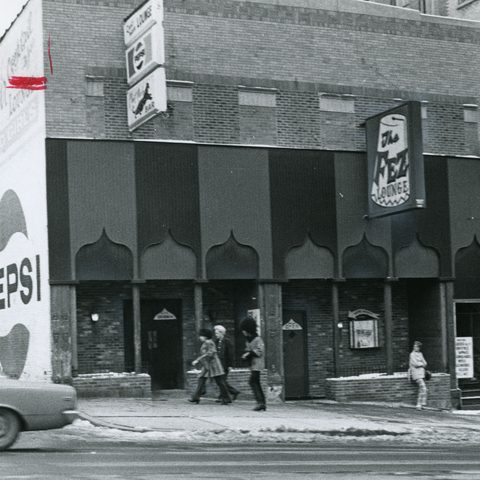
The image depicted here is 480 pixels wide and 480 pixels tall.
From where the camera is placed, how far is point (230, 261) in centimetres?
2270

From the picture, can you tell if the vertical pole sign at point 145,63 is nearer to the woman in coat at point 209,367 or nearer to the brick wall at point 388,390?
the woman in coat at point 209,367

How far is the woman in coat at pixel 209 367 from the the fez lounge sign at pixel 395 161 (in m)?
5.53

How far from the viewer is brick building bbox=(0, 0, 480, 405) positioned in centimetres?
2180

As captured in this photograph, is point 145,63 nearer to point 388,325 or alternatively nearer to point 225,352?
point 225,352

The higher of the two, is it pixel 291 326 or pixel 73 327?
pixel 73 327

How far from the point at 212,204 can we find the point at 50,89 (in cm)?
439

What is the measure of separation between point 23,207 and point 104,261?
9.35 feet

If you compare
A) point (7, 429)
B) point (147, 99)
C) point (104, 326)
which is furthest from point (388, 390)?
point (7, 429)

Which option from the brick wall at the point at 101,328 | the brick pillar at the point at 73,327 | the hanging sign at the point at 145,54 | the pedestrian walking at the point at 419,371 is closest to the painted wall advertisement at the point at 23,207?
the brick pillar at the point at 73,327

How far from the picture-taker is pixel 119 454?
501 inches

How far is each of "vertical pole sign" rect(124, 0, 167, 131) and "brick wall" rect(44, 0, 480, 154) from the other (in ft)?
1.72

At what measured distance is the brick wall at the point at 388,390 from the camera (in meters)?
23.4

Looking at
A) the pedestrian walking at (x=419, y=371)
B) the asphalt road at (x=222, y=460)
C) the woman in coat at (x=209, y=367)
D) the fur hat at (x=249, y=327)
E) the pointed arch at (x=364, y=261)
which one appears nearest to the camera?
the asphalt road at (x=222, y=460)

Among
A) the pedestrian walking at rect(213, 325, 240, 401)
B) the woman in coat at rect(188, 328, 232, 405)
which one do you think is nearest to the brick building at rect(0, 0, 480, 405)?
the pedestrian walking at rect(213, 325, 240, 401)
